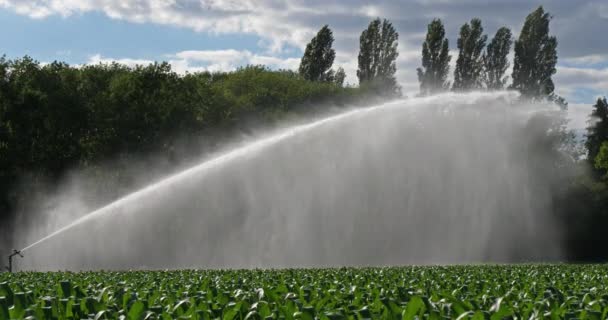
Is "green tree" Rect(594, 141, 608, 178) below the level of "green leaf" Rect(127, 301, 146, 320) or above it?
above

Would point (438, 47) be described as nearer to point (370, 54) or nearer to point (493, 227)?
point (370, 54)

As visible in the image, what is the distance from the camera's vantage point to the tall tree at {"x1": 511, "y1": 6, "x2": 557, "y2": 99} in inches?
3322

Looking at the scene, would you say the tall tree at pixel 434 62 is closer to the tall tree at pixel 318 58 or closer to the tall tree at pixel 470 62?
the tall tree at pixel 470 62

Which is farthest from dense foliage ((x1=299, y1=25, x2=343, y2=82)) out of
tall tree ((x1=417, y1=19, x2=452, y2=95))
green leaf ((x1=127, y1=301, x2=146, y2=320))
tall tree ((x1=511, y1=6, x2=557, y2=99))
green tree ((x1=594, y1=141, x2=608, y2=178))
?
green leaf ((x1=127, y1=301, x2=146, y2=320))

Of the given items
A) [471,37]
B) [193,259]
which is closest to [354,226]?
[193,259]

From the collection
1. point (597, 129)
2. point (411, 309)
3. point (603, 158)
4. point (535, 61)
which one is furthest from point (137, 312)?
point (597, 129)

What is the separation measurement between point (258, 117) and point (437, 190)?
3131cm

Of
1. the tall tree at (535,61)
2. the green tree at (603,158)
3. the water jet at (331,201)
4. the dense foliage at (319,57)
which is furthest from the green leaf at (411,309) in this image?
the dense foliage at (319,57)

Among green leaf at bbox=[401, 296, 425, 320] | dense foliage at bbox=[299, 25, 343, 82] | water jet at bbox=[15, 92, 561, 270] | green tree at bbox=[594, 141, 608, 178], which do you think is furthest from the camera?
dense foliage at bbox=[299, 25, 343, 82]

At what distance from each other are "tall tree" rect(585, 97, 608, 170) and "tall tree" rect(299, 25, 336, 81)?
32090 mm

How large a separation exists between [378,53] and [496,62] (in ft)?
49.6

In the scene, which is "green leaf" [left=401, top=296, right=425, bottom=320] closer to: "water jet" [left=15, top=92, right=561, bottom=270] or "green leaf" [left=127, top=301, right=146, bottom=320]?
"green leaf" [left=127, top=301, right=146, bottom=320]

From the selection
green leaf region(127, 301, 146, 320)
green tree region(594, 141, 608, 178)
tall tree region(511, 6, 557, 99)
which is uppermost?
tall tree region(511, 6, 557, 99)

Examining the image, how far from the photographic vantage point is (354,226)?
50.5m
